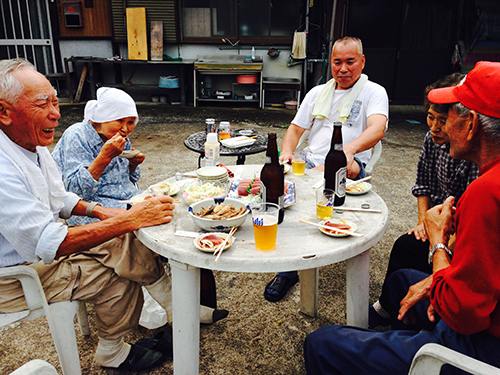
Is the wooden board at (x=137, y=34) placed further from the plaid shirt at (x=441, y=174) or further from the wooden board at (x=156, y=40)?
the plaid shirt at (x=441, y=174)

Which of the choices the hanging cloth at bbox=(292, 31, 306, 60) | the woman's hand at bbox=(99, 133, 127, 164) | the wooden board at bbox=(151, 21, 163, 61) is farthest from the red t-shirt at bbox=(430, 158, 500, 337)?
the wooden board at bbox=(151, 21, 163, 61)

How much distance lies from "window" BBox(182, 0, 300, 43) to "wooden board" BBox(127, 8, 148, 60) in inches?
41.0

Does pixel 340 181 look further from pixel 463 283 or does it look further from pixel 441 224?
pixel 463 283

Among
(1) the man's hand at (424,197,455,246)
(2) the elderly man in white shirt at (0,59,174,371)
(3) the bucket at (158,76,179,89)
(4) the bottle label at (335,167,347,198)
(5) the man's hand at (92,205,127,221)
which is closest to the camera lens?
(2) the elderly man in white shirt at (0,59,174,371)

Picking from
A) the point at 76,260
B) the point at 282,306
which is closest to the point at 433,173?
the point at 282,306

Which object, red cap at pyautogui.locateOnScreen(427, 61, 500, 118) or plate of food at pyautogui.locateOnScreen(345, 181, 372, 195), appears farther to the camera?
plate of food at pyautogui.locateOnScreen(345, 181, 372, 195)

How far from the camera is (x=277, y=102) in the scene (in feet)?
33.5

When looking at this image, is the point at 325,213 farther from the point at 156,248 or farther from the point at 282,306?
the point at 282,306

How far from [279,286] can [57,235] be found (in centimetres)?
164

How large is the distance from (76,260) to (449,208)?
1.81 meters

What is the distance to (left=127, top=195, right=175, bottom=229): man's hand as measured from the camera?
5.73 feet

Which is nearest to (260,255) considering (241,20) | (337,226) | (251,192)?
(337,226)

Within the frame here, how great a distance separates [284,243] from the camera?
5.25ft

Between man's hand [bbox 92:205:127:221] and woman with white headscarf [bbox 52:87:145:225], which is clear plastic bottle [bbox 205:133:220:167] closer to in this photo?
woman with white headscarf [bbox 52:87:145:225]
